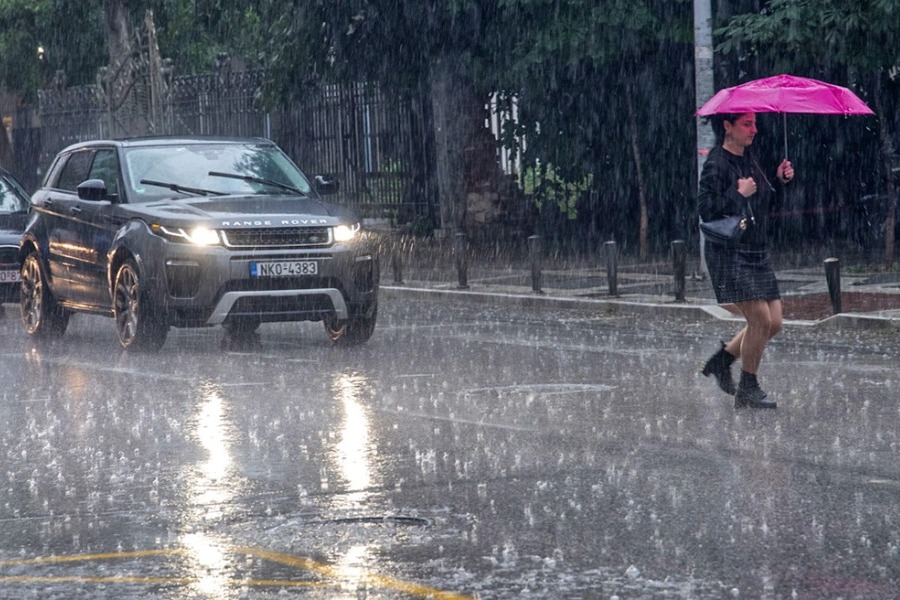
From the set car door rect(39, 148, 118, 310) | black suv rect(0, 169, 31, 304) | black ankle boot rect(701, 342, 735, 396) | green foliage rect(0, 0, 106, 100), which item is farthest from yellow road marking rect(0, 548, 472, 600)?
green foliage rect(0, 0, 106, 100)

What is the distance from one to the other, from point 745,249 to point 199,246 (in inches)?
202

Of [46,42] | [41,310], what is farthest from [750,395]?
[46,42]

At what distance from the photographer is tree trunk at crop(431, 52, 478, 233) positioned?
25312mm

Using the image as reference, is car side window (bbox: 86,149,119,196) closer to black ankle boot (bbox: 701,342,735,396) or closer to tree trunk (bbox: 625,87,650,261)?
black ankle boot (bbox: 701,342,735,396)

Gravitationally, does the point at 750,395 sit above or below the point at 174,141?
below

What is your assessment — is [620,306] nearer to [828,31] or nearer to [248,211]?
[828,31]

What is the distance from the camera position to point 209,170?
1460 cm

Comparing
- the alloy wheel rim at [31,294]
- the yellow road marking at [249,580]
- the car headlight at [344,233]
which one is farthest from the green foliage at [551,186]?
the yellow road marking at [249,580]

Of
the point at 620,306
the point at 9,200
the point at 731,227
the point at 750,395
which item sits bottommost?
the point at 620,306

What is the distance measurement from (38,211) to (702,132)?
7000mm

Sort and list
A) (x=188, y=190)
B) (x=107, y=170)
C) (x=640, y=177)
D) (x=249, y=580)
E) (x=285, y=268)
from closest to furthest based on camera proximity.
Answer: (x=249, y=580) → (x=285, y=268) → (x=188, y=190) → (x=107, y=170) → (x=640, y=177)

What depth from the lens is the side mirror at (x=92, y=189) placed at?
46.3ft

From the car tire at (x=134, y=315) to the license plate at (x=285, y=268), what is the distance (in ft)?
3.02

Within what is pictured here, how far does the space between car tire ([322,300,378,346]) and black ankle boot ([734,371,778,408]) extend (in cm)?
471
